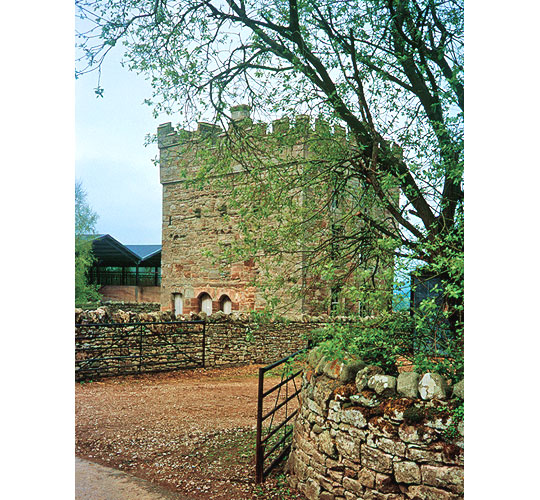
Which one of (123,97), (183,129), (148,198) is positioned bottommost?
(148,198)

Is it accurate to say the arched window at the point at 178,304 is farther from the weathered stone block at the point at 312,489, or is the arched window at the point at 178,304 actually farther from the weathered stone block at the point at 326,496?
the weathered stone block at the point at 326,496

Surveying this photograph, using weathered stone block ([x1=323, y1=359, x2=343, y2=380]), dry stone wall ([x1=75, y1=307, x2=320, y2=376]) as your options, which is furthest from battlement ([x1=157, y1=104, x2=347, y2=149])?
dry stone wall ([x1=75, y1=307, x2=320, y2=376])

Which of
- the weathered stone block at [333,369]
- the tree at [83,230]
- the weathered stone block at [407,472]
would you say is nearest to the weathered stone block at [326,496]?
the weathered stone block at [407,472]

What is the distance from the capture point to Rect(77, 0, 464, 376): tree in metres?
1.84

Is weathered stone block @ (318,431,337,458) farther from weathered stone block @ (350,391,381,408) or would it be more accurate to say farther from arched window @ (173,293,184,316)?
arched window @ (173,293,184,316)

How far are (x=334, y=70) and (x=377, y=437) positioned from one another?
1.69 m

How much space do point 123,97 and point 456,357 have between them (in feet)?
6.07

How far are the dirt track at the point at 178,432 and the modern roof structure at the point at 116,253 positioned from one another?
121 centimetres

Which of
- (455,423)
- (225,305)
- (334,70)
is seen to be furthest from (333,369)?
(225,305)

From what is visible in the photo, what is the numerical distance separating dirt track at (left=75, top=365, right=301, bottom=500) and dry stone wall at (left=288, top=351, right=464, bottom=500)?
291 millimetres

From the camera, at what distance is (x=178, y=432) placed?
119 inches
